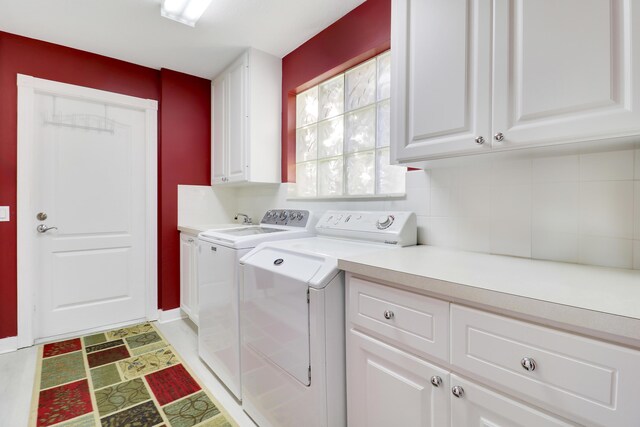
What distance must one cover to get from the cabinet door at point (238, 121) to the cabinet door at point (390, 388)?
178 cm

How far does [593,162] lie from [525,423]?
0.93 m

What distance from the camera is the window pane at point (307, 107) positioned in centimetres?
245

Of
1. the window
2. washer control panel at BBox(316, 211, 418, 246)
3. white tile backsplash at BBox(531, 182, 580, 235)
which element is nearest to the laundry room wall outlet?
the window

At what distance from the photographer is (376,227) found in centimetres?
162

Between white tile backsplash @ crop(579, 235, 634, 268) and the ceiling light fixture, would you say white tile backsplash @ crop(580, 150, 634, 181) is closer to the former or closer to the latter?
white tile backsplash @ crop(579, 235, 634, 268)

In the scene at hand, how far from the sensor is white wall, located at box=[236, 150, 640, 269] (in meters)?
1.05

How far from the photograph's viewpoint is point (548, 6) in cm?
92

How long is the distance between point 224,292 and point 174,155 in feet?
5.79

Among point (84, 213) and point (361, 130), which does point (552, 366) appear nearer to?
point (361, 130)

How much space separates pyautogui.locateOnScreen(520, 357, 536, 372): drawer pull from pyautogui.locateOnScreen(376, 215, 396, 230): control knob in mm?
912

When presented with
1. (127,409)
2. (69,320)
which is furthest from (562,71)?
(69,320)

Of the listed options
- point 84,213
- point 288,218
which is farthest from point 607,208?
point 84,213

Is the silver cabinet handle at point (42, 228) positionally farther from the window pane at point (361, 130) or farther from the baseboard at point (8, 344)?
the window pane at point (361, 130)

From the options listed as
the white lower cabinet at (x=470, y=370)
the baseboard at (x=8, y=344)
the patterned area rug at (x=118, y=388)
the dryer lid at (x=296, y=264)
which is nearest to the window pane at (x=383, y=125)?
the dryer lid at (x=296, y=264)
